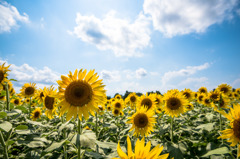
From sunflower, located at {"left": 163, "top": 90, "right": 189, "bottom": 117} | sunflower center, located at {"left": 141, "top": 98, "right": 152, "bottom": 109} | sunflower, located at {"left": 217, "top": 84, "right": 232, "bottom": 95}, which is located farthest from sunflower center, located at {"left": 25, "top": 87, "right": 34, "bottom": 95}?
sunflower, located at {"left": 217, "top": 84, "right": 232, "bottom": 95}

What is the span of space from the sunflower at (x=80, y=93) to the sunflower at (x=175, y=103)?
317 cm

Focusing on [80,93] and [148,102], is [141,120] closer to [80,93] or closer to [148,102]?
[148,102]

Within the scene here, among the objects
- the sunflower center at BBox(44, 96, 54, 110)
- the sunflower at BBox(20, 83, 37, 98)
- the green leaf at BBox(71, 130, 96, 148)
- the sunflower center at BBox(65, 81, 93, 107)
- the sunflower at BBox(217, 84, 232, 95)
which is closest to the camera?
the green leaf at BBox(71, 130, 96, 148)

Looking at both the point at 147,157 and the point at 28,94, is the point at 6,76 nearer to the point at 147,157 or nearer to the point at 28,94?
the point at 28,94

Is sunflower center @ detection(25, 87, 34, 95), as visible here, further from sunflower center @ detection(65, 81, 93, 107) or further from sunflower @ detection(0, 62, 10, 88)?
sunflower center @ detection(65, 81, 93, 107)

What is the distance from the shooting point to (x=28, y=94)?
20.9 feet

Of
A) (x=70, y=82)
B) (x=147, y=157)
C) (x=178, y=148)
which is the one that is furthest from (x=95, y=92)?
(x=178, y=148)

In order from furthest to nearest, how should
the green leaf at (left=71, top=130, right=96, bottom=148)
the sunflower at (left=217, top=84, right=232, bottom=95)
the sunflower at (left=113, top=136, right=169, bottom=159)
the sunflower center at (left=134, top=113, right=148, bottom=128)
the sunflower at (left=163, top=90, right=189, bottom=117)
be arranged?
the sunflower at (left=217, top=84, right=232, bottom=95)
the sunflower at (left=163, top=90, right=189, bottom=117)
the sunflower center at (left=134, top=113, right=148, bottom=128)
the green leaf at (left=71, top=130, right=96, bottom=148)
the sunflower at (left=113, top=136, right=169, bottom=159)

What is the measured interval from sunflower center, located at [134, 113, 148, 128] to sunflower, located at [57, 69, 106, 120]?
177 centimetres

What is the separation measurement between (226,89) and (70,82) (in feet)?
29.5

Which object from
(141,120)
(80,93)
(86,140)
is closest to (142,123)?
(141,120)

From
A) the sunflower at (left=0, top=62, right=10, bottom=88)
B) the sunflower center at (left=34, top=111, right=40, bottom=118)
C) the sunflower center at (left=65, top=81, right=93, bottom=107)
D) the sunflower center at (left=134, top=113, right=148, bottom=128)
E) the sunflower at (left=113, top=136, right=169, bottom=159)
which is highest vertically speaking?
the sunflower at (left=0, top=62, right=10, bottom=88)

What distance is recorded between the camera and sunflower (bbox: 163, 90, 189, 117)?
16.5 feet

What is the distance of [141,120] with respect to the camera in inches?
164
